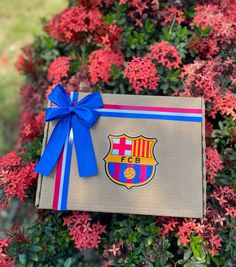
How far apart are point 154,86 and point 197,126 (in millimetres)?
383

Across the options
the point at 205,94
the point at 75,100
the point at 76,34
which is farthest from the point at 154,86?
the point at 76,34

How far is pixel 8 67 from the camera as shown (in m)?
4.22

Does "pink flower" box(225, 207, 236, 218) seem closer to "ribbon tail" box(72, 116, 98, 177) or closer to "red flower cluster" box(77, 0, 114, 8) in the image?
"ribbon tail" box(72, 116, 98, 177)

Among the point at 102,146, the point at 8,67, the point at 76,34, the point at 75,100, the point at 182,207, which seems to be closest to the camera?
the point at 182,207

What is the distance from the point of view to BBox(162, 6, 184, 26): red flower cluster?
7.42 ft

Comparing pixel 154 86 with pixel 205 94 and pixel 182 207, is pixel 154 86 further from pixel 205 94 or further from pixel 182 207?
pixel 182 207

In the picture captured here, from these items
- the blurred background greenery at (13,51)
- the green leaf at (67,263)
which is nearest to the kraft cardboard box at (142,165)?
the green leaf at (67,263)

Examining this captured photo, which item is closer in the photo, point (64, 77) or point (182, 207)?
point (182, 207)

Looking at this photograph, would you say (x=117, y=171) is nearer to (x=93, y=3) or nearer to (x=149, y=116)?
(x=149, y=116)

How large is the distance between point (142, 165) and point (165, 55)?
0.79 metres

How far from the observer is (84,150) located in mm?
1817

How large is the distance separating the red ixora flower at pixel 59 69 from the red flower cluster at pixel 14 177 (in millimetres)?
655

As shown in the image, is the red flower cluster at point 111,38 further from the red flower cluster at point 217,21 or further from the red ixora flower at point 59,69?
the red flower cluster at point 217,21

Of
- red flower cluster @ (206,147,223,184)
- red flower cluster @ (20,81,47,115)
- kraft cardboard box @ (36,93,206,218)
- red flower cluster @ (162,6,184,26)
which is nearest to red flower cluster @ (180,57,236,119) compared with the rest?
kraft cardboard box @ (36,93,206,218)
